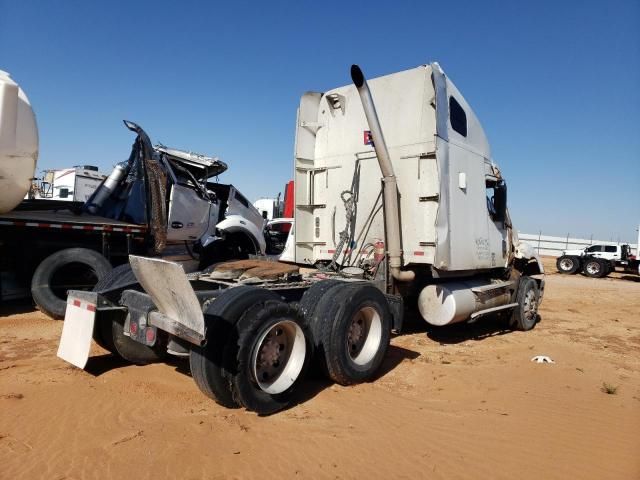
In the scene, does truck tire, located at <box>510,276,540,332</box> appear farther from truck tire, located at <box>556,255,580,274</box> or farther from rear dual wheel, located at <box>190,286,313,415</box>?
truck tire, located at <box>556,255,580,274</box>

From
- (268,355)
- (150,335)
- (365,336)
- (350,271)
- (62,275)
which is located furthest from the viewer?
(62,275)

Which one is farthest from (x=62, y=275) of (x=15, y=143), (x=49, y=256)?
(x=15, y=143)

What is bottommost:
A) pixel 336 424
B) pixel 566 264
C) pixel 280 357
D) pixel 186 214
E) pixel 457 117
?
pixel 336 424

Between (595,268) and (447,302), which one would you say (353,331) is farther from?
(595,268)

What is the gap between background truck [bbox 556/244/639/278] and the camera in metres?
22.5

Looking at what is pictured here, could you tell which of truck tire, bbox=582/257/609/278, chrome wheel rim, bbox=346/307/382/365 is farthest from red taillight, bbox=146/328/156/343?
truck tire, bbox=582/257/609/278

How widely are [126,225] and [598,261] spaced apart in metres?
22.4

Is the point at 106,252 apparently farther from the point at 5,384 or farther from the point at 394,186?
the point at 394,186

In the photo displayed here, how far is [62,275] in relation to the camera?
7.66 metres

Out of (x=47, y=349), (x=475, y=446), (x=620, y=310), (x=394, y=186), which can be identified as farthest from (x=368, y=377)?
(x=620, y=310)

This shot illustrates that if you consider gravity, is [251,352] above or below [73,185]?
below

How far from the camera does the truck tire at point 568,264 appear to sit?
23.4m

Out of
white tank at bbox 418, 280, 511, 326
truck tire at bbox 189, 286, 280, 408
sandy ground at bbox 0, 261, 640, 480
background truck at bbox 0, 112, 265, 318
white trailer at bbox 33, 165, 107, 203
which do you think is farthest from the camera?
white trailer at bbox 33, 165, 107, 203

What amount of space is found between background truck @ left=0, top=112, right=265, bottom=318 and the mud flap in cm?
168
